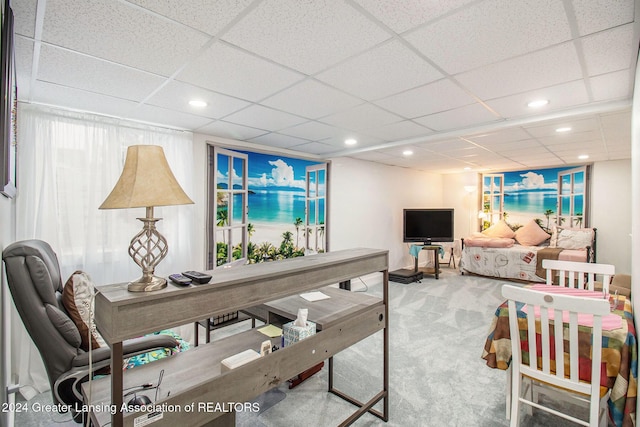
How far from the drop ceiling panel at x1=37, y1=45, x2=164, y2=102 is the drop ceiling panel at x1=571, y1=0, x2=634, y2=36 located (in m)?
2.44

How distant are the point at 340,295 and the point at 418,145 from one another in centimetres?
280

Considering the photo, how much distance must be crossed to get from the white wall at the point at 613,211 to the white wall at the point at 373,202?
3130 mm

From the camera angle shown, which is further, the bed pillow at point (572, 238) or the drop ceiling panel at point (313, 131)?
the bed pillow at point (572, 238)

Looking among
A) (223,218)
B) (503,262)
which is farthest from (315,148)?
(503,262)

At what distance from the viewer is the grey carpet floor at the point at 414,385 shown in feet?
6.90

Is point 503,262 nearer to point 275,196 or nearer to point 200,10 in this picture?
point 275,196

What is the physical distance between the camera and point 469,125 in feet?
11.0

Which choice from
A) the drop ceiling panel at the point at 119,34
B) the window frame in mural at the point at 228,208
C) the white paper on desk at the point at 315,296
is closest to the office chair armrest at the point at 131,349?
the white paper on desk at the point at 315,296

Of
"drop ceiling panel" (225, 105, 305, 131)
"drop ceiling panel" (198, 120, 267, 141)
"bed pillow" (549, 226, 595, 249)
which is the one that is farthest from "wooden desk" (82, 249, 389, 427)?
"bed pillow" (549, 226, 595, 249)

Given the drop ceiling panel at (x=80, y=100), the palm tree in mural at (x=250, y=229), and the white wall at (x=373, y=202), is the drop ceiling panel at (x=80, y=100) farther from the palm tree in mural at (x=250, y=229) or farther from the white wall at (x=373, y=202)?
the white wall at (x=373, y=202)

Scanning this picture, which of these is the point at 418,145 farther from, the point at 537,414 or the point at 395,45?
the point at 537,414

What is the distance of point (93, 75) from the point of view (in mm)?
2049

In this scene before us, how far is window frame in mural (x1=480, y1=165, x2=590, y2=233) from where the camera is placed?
19.7ft

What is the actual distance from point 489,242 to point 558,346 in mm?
4984
